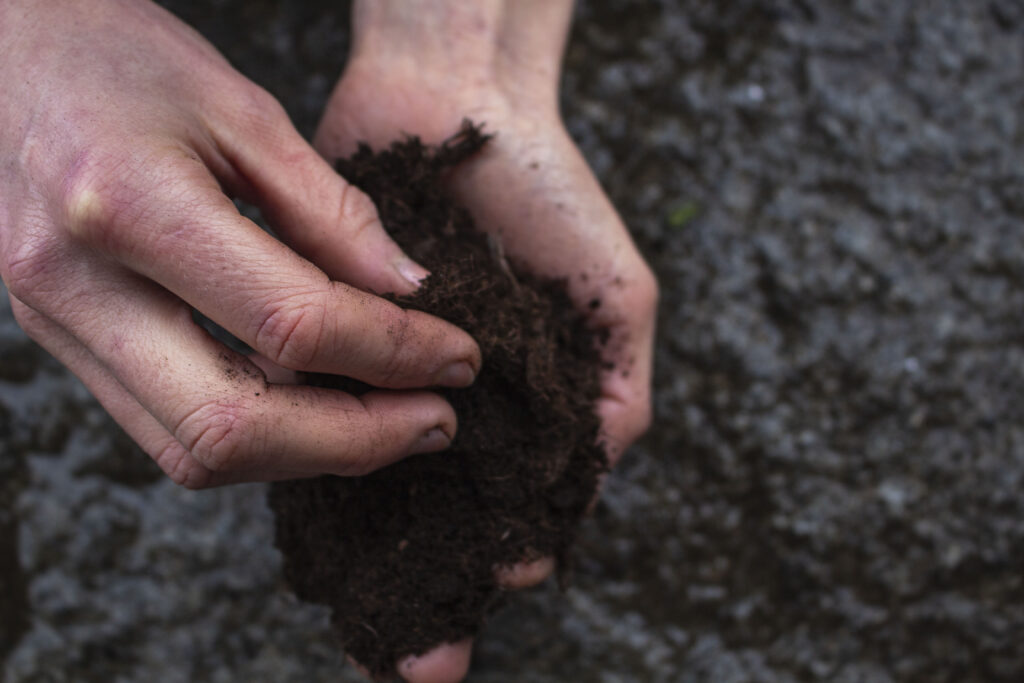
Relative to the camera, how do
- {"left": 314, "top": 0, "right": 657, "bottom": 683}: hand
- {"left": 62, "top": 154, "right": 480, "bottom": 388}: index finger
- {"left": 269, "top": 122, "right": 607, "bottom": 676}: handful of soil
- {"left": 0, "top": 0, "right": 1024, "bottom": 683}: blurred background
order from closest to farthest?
{"left": 62, "top": 154, "right": 480, "bottom": 388}: index finger → {"left": 269, "top": 122, "right": 607, "bottom": 676}: handful of soil → {"left": 314, "top": 0, "right": 657, "bottom": 683}: hand → {"left": 0, "top": 0, "right": 1024, "bottom": 683}: blurred background

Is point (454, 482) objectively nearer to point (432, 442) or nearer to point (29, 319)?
point (432, 442)

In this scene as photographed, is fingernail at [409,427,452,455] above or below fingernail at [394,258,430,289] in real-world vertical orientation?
below

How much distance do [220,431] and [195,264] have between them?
245 mm

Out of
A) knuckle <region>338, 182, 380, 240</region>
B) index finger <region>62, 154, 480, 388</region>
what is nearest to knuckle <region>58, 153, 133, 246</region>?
index finger <region>62, 154, 480, 388</region>

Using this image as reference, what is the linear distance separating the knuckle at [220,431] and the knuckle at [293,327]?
0.34ft

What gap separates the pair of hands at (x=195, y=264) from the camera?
997mm

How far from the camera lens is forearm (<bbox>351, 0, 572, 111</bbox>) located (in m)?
1.64

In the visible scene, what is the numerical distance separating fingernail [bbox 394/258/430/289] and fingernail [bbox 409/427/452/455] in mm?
263

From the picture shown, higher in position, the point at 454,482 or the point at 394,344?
the point at 394,344

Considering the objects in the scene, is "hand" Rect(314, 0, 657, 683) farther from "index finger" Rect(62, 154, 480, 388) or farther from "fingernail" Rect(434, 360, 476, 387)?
"index finger" Rect(62, 154, 480, 388)

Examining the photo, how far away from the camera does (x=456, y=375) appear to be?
121 cm

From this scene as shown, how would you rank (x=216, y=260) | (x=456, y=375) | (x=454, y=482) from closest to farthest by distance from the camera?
(x=216, y=260) → (x=456, y=375) → (x=454, y=482)

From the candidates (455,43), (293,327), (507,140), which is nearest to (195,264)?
(293,327)

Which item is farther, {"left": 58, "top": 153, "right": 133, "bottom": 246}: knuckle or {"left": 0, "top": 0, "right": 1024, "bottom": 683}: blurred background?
{"left": 0, "top": 0, "right": 1024, "bottom": 683}: blurred background
